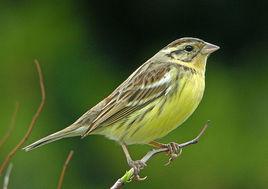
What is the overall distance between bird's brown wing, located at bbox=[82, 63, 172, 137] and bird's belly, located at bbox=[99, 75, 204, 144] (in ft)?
0.17

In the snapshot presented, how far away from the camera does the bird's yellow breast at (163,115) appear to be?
602 centimetres

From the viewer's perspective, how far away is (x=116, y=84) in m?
9.31

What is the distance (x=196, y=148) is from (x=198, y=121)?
22 cm

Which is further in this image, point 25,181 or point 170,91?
point 25,181

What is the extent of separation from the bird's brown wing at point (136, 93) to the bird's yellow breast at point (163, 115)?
50 mm

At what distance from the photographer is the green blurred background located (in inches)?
342

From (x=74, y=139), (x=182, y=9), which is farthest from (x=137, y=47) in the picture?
(x=74, y=139)

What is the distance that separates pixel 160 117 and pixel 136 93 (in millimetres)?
334

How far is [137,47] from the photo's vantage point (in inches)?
399

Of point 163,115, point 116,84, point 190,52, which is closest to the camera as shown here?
point 163,115

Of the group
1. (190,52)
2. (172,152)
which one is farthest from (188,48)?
(172,152)

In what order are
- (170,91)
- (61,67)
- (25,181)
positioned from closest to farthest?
(170,91), (25,181), (61,67)

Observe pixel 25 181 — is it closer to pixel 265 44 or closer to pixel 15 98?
pixel 15 98

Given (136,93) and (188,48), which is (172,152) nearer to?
(136,93)
